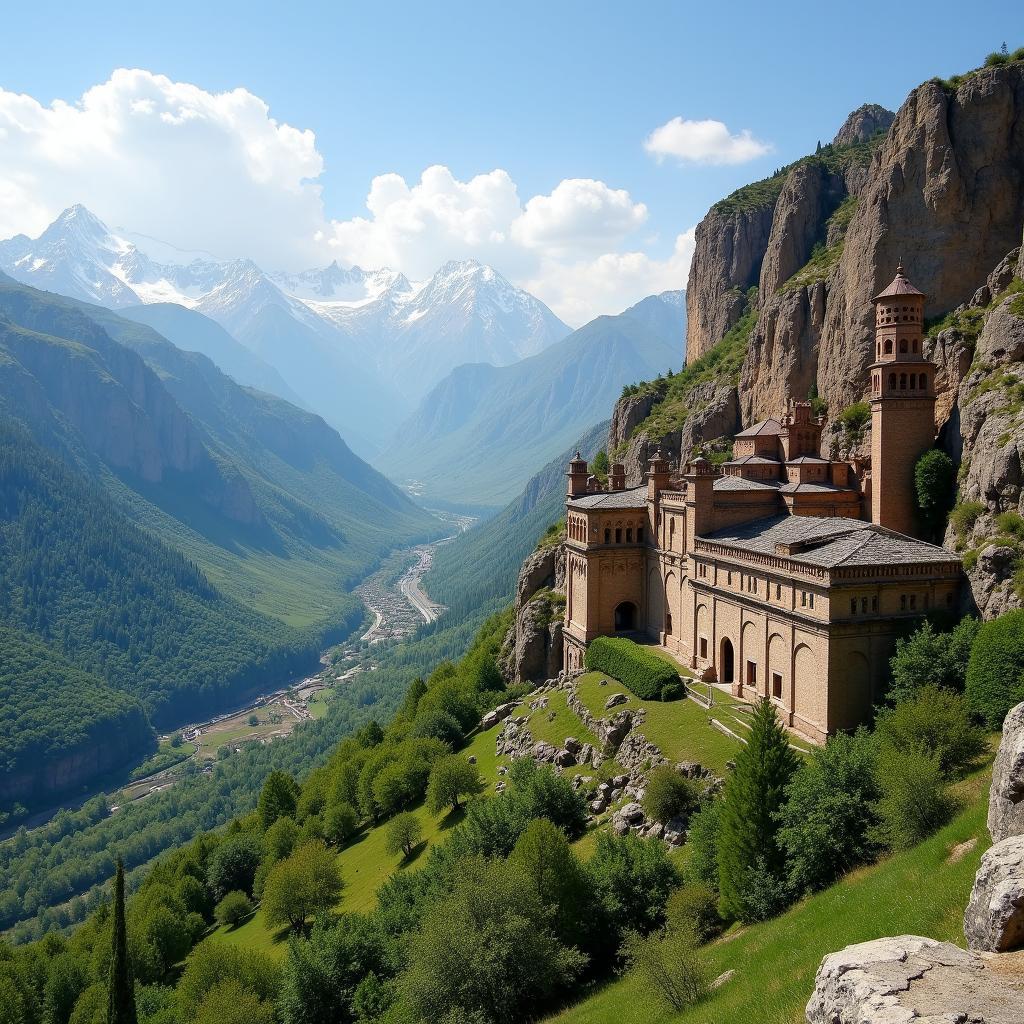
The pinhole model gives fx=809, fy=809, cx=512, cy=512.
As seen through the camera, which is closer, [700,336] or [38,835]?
[700,336]

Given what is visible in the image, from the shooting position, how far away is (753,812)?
37125 millimetres

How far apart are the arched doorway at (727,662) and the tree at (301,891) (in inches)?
1396

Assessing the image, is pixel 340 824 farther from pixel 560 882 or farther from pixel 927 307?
pixel 927 307

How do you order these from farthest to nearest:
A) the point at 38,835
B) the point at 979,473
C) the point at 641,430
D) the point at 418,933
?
the point at 38,835 → the point at 641,430 → the point at 979,473 → the point at 418,933

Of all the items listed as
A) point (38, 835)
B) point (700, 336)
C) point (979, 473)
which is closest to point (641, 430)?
point (700, 336)

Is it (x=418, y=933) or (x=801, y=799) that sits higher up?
(x=801, y=799)

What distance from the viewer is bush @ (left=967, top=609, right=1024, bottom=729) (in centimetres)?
4106

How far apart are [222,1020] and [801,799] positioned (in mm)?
35356

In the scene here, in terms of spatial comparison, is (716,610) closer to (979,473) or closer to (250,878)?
(979,473)

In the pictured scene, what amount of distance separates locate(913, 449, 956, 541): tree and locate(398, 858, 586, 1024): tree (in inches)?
1485

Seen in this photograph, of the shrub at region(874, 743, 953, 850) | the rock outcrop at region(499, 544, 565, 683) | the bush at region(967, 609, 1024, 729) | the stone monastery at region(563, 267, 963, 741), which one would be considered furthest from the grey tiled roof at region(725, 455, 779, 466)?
the shrub at region(874, 743, 953, 850)

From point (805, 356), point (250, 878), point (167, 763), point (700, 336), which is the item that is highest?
point (700, 336)

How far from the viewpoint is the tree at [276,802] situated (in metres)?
97.5

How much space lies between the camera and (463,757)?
78.2m
